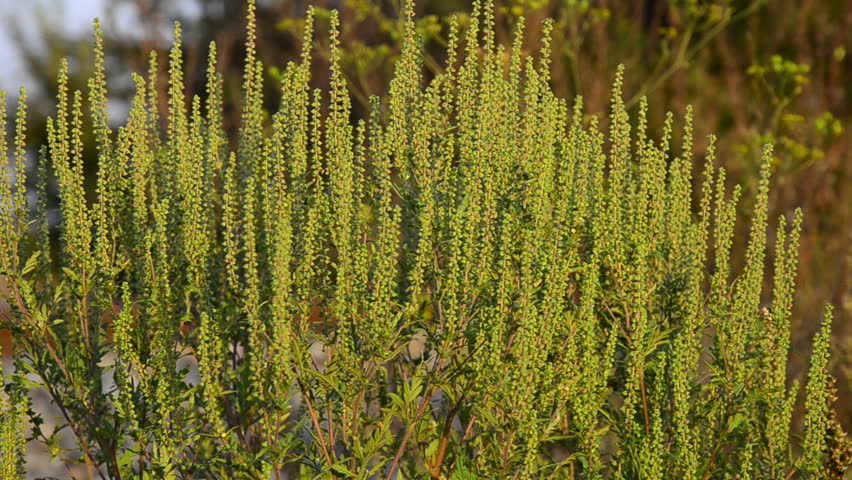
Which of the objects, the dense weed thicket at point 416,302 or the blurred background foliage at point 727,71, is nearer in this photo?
the dense weed thicket at point 416,302

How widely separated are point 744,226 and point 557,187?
5.72 m

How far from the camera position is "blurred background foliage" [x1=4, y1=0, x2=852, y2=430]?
795 cm

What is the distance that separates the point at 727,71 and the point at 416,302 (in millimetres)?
7773

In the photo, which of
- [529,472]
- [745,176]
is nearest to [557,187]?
[529,472]

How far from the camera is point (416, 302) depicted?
11.4 ft

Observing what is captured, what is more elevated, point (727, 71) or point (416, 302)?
point (727, 71)

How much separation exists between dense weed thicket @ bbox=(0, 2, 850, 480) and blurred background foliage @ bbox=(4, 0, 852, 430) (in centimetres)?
288

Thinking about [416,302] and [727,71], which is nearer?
[416,302]

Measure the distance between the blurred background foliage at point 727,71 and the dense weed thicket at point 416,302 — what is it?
2882mm

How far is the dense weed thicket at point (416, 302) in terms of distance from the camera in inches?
137

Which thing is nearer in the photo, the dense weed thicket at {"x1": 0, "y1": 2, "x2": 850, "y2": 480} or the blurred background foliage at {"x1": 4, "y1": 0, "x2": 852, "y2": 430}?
the dense weed thicket at {"x1": 0, "y1": 2, "x2": 850, "y2": 480}

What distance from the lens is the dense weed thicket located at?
3.47 meters

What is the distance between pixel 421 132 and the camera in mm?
3795

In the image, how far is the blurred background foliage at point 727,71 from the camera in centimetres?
795
